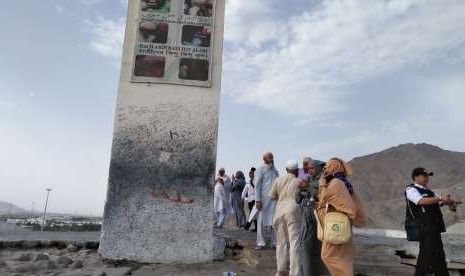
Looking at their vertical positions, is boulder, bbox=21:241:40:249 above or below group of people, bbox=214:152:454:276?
below

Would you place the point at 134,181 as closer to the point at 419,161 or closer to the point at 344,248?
the point at 344,248

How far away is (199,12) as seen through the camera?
20.3 feet

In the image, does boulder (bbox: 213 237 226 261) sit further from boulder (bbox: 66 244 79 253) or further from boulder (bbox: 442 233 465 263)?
boulder (bbox: 442 233 465 263)

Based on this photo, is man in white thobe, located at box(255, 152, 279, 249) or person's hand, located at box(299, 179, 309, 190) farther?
man in white thobe, located at box(255, 152, 279, 249)

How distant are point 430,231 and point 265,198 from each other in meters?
2.51

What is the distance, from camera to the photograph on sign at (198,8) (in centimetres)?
617

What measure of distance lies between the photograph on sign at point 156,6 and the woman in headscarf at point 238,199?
5.03 meters

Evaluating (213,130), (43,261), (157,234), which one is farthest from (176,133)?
(43,261)

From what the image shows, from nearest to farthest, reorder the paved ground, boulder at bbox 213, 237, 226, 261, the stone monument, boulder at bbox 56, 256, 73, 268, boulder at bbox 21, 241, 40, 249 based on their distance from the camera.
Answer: boulder at bbox 56, 256, 73, 268 < the stone monument < boulder at bbox 213, 237, 226, 261 < boulder at bbox 21, 241, 40, 249 < the paved ground

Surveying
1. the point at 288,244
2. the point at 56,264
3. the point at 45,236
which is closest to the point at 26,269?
the point at 56,264

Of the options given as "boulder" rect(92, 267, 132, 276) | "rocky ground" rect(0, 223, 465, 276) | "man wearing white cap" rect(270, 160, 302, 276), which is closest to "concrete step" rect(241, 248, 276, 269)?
"rocky ground" rect(0, 223, 465, 276)

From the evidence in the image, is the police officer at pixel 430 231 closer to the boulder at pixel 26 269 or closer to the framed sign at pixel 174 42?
the framed sign at pixel 174 42

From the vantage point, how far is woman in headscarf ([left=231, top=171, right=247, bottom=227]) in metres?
10.0

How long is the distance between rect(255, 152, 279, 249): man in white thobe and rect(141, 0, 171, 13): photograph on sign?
9.12ft
